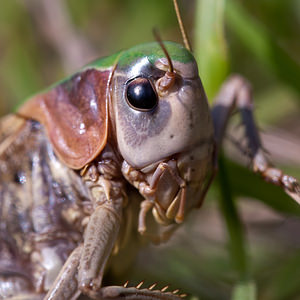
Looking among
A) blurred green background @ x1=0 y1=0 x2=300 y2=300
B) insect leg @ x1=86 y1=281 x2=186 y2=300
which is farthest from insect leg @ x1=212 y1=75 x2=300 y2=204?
insect leg @ x1=86 y1=281 x2=186 y2=300

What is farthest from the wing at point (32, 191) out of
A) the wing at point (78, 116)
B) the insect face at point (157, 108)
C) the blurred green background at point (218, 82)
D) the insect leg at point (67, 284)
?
the blurred green background at point (218, 82)

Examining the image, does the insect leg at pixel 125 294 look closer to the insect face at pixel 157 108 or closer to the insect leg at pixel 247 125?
the insect face at pixel 157 108

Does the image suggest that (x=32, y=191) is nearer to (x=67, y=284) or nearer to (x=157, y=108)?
(x=67, y=284)

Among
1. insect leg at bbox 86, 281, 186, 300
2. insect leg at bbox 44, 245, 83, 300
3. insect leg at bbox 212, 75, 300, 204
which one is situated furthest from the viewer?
insect leg at bbox 212, 75, 300, 204

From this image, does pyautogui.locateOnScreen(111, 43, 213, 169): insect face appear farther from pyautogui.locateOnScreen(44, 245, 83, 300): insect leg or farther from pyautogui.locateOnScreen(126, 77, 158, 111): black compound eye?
pyautogui.locateOnScreen(44, 245, 83, 300): insect leg

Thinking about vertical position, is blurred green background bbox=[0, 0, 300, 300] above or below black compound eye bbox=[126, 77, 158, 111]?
below

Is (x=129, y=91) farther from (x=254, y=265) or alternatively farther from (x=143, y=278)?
(x=254, y=265)

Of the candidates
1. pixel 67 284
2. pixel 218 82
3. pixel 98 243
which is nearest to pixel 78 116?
pixel 98 243
